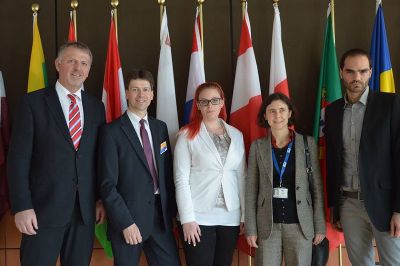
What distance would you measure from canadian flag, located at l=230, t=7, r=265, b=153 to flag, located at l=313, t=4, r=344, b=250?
0.46m

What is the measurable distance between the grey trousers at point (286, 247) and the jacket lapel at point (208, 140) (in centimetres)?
51

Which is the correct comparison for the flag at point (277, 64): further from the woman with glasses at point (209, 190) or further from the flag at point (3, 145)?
the flag at point (3, 145)

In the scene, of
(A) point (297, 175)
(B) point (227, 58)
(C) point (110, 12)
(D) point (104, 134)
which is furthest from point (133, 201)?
(C) point (110, 12)

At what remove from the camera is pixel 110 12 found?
2969 millimetres

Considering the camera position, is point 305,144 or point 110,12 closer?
point 305,144

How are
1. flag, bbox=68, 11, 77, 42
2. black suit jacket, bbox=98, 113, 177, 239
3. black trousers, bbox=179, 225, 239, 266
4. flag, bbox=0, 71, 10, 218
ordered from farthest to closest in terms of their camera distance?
flag, bbox=68, 11, 77, 42, flag, bbox=0, 71, 10, 218, black trousers, bbox=179, 225, 239, 266, black suit jacket, bbox=98, 113, 177, 239

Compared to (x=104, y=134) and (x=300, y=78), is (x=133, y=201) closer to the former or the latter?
(x=104, y=134)

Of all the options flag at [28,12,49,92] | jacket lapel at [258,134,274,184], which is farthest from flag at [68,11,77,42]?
jacket lapel at [258,134,274,184]

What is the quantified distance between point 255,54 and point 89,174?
165 cm

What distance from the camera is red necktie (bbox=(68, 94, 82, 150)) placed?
201 centimetres

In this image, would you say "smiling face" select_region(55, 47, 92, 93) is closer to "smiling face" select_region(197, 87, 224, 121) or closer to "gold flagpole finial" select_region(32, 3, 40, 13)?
"smiling face" select_region(197, 87, 224, 121)

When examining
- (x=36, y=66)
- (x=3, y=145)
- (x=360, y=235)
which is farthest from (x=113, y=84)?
(x=360, y=235)

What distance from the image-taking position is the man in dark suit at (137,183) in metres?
2.01

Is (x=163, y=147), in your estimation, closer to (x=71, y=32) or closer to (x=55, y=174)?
(x=55, y=174)
